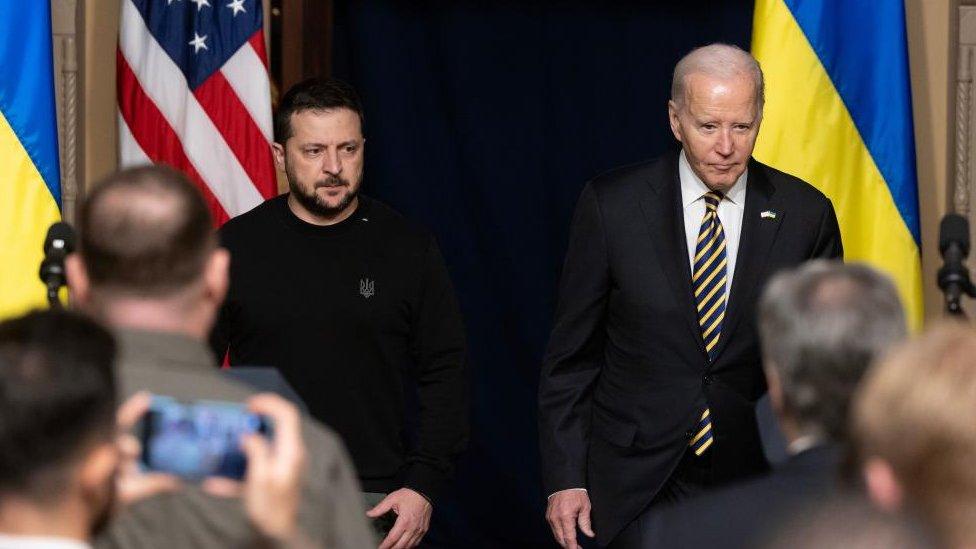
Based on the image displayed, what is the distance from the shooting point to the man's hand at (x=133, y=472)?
2.01 metres

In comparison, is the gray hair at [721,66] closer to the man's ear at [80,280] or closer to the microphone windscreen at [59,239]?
the microphone windscreen at [59,239]

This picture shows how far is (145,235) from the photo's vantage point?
230cm

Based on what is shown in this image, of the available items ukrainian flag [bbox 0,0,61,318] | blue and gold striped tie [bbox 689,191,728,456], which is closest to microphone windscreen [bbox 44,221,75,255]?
blue and gold striped tie [bbox 689,191,728,456]

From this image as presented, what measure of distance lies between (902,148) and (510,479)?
203 centimetres

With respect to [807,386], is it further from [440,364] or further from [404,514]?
[440,364]

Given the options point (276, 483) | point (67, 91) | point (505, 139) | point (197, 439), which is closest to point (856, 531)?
point (276, 483)

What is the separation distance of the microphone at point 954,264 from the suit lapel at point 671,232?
642 millimetres

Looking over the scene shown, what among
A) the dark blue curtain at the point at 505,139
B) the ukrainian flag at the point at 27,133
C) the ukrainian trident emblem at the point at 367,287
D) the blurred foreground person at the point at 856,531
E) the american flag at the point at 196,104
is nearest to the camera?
the blurred foreground person at the point at 856,531

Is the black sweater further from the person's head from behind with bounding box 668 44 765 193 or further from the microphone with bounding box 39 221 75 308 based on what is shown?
the microphone with bounding box 39 221 75 308

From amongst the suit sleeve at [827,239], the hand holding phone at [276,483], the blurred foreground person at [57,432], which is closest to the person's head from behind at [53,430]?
the blurred foreground person at [57,432]

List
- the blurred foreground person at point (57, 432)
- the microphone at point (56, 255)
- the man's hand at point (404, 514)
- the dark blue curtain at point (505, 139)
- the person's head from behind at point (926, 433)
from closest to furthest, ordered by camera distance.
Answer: the person's head from behind at point (926, 433) < the blurred foreground person at point (57, 432) < the microphone at point (56, 255) < the man's hand at point (404, 514) < the dark blue curtain at point (505, 139)

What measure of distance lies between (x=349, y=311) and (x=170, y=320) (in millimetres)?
1893

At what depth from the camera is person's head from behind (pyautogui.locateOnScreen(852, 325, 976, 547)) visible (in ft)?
5.16

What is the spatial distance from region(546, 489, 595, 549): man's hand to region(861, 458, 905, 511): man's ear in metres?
2.50
